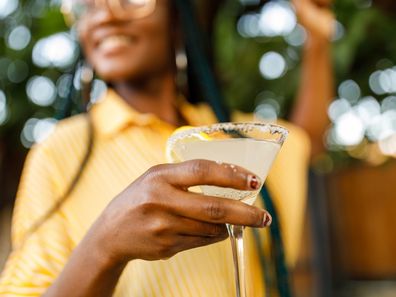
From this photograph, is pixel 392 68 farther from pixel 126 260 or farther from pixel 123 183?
pixel 126 260

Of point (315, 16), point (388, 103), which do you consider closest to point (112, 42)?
point (315, 16)

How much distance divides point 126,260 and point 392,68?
191 cm

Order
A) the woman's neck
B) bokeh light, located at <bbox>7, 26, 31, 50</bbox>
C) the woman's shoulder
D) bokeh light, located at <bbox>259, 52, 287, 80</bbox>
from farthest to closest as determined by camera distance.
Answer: bokeh light, located at <bbox>7, 26, 31, 50</bbox>, bokeh light, located at <bbox>259, 52, 287, 80</bbox>, the woman's neck, the woman's shoulder

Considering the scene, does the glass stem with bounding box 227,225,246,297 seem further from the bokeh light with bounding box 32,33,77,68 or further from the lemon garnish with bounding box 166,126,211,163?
the bokeh light with bounding box 32,33,77,68

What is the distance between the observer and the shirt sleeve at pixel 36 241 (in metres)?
0.85

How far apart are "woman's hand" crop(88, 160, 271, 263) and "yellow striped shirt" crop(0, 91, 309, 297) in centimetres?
20

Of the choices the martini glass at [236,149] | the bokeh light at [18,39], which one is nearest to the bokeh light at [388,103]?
the bokeh light at [18,39]

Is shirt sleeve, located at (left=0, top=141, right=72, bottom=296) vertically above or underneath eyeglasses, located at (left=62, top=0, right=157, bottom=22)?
underneath

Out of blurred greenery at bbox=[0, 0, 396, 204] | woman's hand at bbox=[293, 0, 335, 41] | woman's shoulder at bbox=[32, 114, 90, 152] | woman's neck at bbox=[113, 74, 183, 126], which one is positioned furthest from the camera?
blurred greenery at bbox=[0, 0, 396, 204]

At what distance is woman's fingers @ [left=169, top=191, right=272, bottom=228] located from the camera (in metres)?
0.61

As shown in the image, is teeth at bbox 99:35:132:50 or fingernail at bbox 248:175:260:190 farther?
teeth at bbox 99:35:132:50

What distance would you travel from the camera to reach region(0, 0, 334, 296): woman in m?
0.63

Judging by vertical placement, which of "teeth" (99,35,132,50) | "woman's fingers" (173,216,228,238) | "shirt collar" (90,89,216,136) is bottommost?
"woman's fingers" (173,216,228,238)

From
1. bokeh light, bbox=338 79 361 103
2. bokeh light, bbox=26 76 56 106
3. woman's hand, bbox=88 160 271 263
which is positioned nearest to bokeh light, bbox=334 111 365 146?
bokeh light, bbox=338 79 361 103
